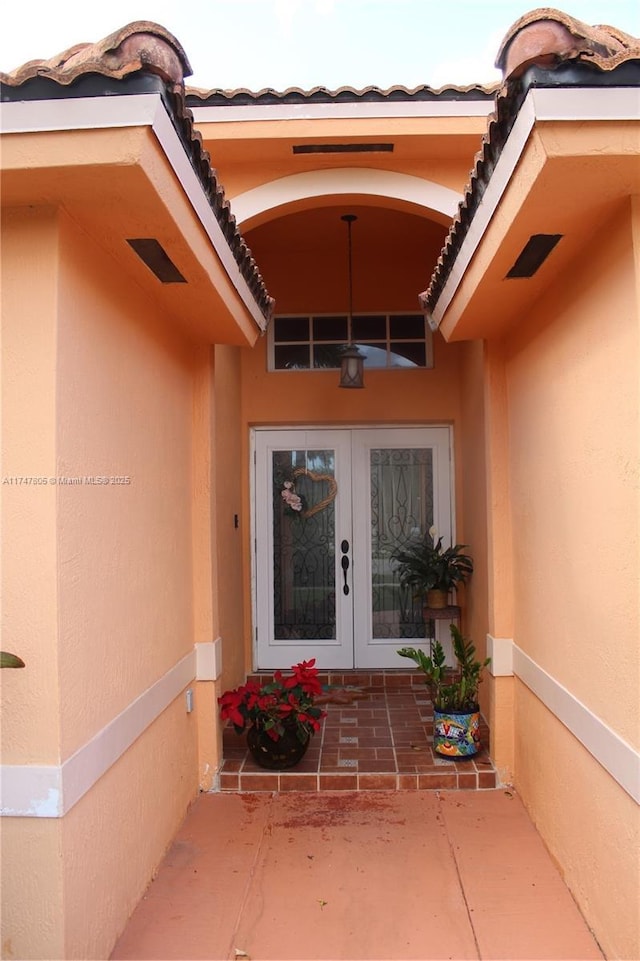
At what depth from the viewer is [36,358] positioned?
7.44 ft

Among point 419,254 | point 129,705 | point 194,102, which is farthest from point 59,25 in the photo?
point 419,254

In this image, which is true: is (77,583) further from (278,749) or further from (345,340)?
(345,340)

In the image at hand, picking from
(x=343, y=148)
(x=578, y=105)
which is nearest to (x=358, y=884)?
(x=578, y=105)

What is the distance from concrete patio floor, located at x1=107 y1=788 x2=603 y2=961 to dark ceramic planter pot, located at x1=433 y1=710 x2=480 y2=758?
28 centimetres

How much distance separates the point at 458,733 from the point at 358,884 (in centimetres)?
135

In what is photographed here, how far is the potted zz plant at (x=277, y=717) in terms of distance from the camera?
4.16m

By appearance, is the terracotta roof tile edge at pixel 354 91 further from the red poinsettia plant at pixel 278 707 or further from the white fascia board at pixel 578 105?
the red poinsettia plant at pixel 278 707

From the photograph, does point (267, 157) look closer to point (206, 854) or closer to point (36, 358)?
point (36, 358)

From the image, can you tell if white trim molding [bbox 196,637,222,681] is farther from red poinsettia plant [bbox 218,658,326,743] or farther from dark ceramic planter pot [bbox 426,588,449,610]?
dark ceramic planter pot [bbox 426,588,449,610]

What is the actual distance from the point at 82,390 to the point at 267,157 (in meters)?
2.79

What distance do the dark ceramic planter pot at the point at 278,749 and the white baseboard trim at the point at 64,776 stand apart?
1404 mm

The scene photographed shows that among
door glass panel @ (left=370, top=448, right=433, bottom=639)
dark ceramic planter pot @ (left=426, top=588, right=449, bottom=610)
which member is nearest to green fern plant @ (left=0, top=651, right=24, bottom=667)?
dark ceramic planter pot @ (left=426, top=588, right=449, bottom=610)

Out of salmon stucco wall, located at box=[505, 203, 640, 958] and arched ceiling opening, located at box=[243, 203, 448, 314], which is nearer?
salmon stucco wall, located at box=[505, 203, 640, 958]

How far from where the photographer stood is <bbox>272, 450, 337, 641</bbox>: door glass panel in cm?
621
